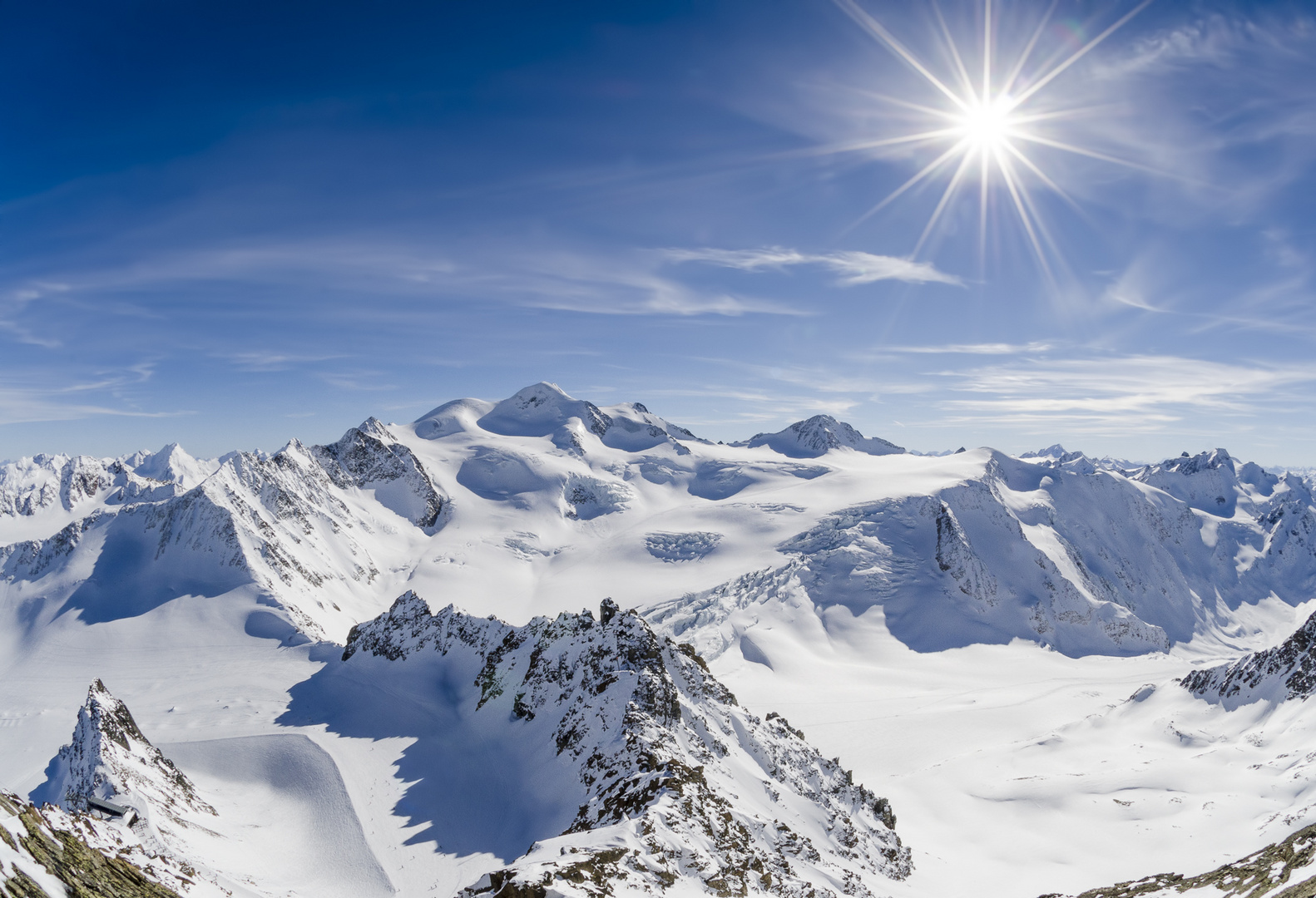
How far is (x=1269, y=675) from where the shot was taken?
273 feet

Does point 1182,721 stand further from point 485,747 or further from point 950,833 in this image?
point 485,747


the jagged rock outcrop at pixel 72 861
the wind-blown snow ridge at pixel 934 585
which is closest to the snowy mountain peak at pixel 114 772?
the jagged rock outcrop at pixel 72 861

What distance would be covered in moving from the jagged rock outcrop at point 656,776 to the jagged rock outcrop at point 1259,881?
15368 mm

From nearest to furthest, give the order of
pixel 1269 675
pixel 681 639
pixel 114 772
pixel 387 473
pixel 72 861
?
pixel 72 861
pixel 114 772
pixel 1269 675
pixel 681 639
pixel 387 473

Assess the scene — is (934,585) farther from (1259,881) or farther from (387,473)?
(387,473)

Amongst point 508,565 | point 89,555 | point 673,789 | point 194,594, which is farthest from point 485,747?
point 508,565

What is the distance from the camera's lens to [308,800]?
45.6 meters

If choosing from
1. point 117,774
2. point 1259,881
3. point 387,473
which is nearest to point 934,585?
point 1259,881

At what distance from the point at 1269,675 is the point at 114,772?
12228 centimetres

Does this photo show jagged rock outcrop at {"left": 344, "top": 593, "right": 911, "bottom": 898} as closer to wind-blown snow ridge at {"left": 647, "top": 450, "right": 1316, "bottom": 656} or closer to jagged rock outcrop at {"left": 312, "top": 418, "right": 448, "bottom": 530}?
wind-blown snow ridge at {"left": 647, "top": 450, "right": 1316, "bottom": 656}

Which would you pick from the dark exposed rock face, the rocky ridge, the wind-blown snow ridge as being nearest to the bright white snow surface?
the wind-blown snow ridge

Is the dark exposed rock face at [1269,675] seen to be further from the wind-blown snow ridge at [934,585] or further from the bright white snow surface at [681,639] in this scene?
the wind-blown snow ridge at [934,585]

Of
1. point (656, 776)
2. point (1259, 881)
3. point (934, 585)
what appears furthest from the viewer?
point (934, 585)

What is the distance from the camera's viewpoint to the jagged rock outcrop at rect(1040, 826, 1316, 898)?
60.4ft
